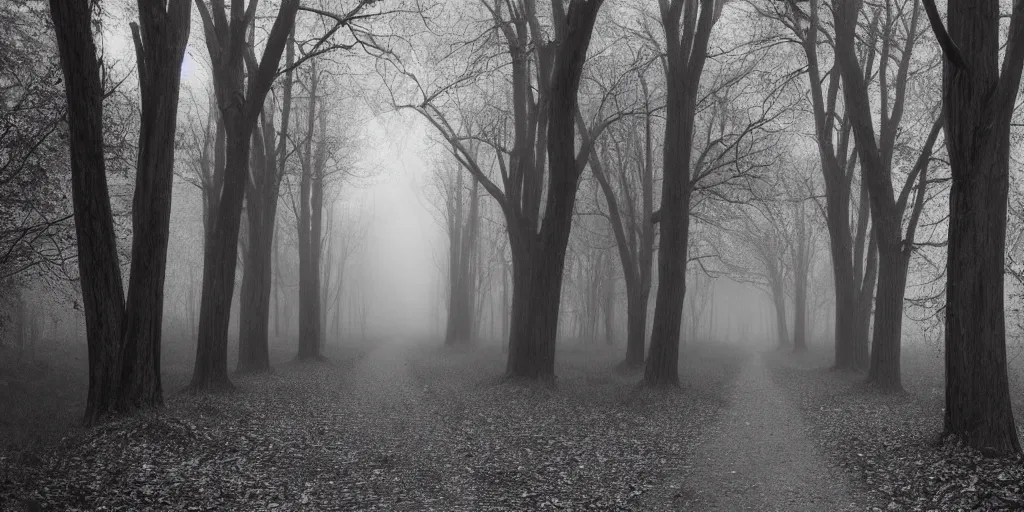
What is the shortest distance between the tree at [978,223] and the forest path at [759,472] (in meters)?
1.71

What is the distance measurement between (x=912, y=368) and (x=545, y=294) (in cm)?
1369

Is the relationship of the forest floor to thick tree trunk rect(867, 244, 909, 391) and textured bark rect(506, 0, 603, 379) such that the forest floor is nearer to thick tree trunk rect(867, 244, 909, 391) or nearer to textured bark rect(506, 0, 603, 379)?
thick tree trunk rect(867, 244, 909, 391)

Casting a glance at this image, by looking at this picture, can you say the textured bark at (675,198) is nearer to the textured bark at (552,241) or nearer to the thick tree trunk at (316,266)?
the textured bark at (552,241)

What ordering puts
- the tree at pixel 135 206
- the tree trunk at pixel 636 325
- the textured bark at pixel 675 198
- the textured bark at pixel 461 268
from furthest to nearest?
the textured bark at pixel 461 268 < the tree trunk at pixel 636 325 < the textured bark at pixel 675 198 < the tree at pixel 135 206

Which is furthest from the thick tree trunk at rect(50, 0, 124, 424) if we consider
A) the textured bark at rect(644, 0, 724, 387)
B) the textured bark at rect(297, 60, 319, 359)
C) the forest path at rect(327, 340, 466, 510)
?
the textured bark at rect(297, 60, 319, 359)

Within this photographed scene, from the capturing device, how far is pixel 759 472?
7.14m

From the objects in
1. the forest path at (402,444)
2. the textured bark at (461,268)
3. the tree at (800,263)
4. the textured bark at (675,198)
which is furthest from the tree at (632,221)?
the tree at (800,263)

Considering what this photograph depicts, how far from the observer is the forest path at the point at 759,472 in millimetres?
6094

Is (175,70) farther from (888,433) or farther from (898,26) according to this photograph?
(898,26)

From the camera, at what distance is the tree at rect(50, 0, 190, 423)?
7566 mm

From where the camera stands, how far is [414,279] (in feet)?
466

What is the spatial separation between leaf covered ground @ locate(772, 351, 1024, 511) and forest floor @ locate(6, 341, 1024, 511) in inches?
1.0

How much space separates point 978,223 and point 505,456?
5.88 meters

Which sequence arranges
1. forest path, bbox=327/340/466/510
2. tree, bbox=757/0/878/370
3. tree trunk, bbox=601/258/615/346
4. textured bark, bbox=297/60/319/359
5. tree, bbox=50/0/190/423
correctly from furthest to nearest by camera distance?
tree trunk, bbox=601/258/615/346, textured bark, bbox=297/60/319/359, tree, bbox=757/0/878/370, tree, bbox=50/0/190/423, forest path, bbox=327/340/466/510
